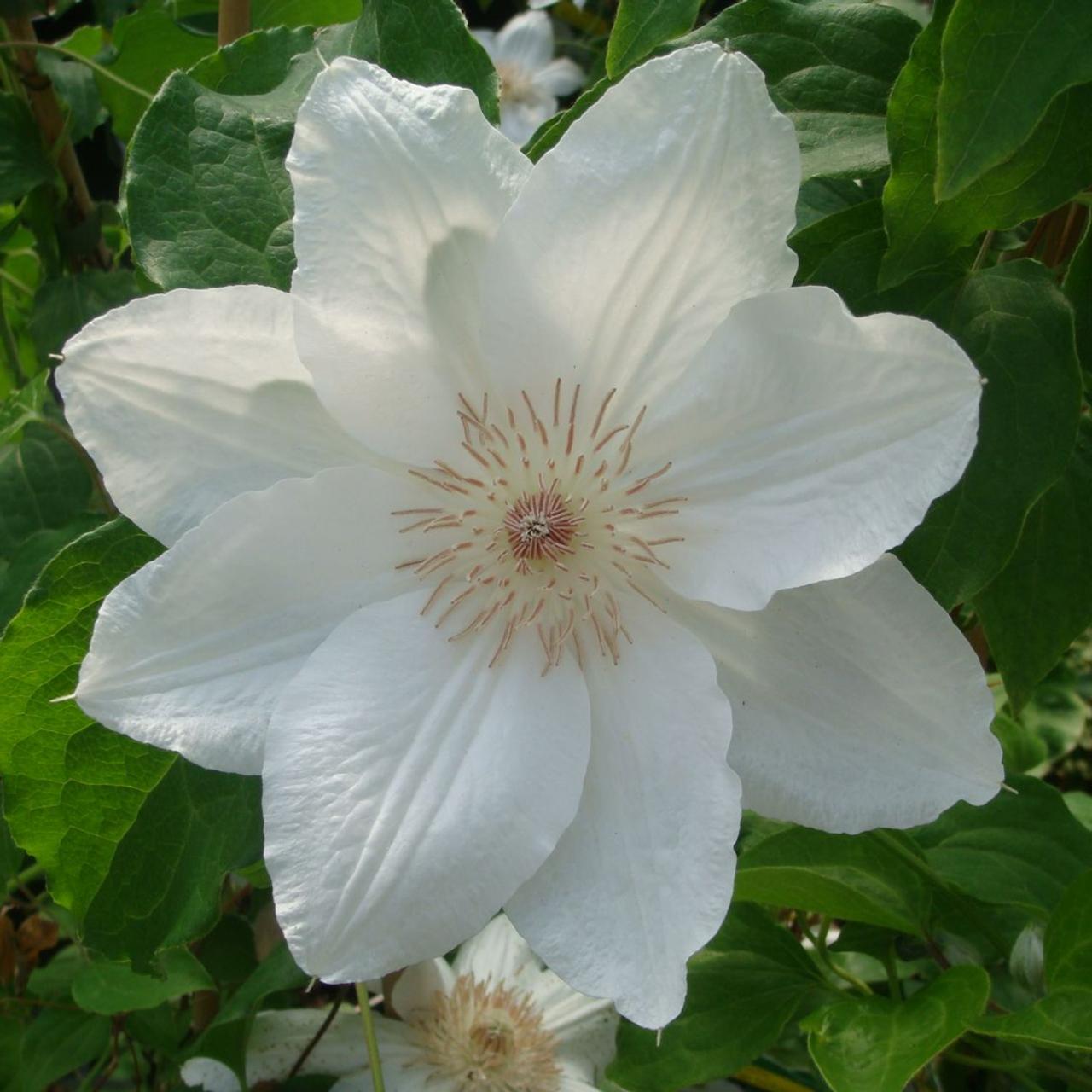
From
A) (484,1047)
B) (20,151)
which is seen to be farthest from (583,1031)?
(20,151)

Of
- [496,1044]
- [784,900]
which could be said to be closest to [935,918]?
[784,900]

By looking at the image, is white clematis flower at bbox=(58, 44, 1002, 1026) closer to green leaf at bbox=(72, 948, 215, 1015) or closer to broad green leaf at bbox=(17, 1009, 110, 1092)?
green leaf at bbox=(72, 948, 215, 1015)

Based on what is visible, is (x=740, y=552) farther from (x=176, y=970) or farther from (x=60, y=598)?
(x=176, y=970)

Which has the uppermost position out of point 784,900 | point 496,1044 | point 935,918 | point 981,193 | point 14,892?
point 981,193

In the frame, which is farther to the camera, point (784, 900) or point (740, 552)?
point (784, 900)

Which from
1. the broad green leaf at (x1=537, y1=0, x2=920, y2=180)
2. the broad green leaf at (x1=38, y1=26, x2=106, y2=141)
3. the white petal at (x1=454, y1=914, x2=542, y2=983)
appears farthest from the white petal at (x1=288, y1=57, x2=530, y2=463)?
the broad green leaf at (x1=38, y1=26, x2=106, y2=141)

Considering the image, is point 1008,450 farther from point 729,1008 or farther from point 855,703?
point 729,1008
